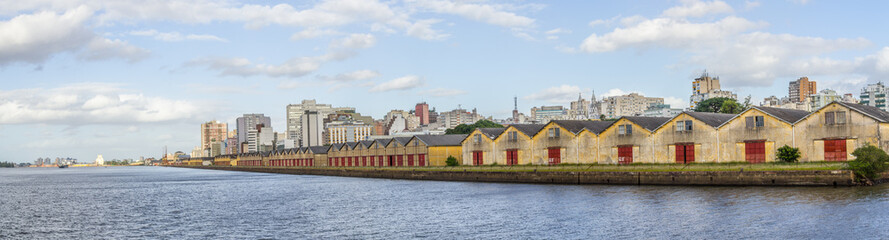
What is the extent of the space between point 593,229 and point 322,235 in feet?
44.8

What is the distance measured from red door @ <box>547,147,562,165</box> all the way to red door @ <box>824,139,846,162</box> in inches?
1124

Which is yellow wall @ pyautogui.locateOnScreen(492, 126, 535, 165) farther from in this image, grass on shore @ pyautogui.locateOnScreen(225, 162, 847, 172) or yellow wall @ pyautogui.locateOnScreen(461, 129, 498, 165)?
grass on shore @ pyautogui.locateOnScreen(225, 162, 847, 172)

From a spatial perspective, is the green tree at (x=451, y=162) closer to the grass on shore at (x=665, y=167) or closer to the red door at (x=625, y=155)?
the grass on shore at (x=665, y=167)

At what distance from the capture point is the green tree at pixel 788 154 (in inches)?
2394

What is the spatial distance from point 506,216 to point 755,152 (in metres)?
31.1

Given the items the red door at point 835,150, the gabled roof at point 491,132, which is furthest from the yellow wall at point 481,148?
the red door at point 835,150

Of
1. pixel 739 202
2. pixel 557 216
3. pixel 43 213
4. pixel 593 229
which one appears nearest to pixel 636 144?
pixel 739 202

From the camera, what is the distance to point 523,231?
36969 millimetres

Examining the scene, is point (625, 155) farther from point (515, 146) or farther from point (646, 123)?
point (515, 146)

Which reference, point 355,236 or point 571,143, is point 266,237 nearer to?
point 355,236

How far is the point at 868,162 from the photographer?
5156 cm

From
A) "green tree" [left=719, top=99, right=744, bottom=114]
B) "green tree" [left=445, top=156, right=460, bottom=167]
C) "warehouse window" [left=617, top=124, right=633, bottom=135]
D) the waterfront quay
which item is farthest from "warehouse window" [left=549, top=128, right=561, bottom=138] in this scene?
"green tree" [left=719, top=99, right=744, bottom=114]

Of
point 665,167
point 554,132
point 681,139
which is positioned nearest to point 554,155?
point 554,132

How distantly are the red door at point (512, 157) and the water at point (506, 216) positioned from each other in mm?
24090
